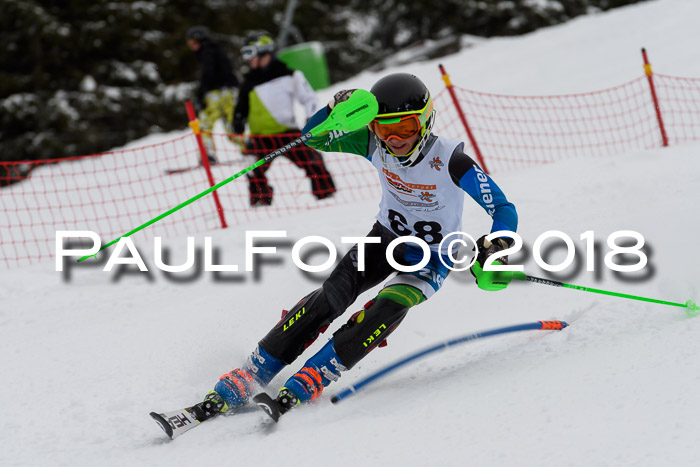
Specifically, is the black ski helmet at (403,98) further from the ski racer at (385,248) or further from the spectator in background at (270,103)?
the spectator in background at (270,103)

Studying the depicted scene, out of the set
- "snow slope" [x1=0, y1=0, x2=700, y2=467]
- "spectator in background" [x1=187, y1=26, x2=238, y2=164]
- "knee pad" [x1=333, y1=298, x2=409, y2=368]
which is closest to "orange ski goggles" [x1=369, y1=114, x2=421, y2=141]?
"knee pad" [x1=333, y1=298, x2=409, y2=368]

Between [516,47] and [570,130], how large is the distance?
19.1ft

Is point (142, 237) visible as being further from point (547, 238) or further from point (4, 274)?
point (547, 238)

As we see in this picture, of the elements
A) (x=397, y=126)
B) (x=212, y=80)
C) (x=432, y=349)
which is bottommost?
(x=432, y=349)

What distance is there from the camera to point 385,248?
144 inches

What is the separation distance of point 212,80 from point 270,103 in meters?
2.06

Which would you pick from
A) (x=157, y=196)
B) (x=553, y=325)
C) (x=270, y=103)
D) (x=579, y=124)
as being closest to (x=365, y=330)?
(x=553, y=325)

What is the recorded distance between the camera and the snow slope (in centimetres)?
254

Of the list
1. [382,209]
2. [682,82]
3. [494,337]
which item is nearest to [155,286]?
[382,209]

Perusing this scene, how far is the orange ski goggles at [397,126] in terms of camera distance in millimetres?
3211

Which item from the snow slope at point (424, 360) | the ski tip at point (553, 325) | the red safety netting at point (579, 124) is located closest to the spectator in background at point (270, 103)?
the snow slope at point (424, 360)

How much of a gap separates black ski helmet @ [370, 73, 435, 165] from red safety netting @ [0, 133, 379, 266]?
136 inches

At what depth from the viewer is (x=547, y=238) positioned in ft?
18.0

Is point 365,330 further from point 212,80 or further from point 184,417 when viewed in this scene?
point 212,80
